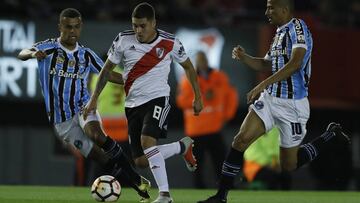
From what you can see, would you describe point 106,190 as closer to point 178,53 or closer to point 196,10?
point 178,53

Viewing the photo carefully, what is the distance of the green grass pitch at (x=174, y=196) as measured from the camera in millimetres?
11648

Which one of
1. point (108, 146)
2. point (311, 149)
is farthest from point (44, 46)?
point (311, 149)

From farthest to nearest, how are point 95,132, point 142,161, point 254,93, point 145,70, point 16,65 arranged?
point 16,65 → point 95,132 → point 142,161 → point 145,70 → point 254,93

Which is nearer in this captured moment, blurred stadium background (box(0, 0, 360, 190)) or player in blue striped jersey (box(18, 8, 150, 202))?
player in blue striped jersey (box(18, 8, 150, 202))

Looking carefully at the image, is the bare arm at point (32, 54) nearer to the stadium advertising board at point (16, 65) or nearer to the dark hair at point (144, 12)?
the dark hair at point (144, 12)

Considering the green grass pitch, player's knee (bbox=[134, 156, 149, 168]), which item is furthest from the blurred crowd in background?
→ player's knee (bbox=[134, 156, 149, 168])

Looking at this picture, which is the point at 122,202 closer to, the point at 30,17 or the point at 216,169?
the point at 216,169

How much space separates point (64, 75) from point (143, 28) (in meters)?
1.74

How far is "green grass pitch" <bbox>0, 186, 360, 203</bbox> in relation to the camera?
11648 millimetres

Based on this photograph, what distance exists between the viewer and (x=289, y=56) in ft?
36.2

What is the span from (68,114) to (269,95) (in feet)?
8.23

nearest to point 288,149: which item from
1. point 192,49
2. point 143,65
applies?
point 143,65

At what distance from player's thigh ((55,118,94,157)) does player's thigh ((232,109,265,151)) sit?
2279mm

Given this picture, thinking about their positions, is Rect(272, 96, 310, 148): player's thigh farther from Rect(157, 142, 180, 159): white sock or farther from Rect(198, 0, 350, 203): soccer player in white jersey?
Rect(157, 142, 180, 159): white sock
